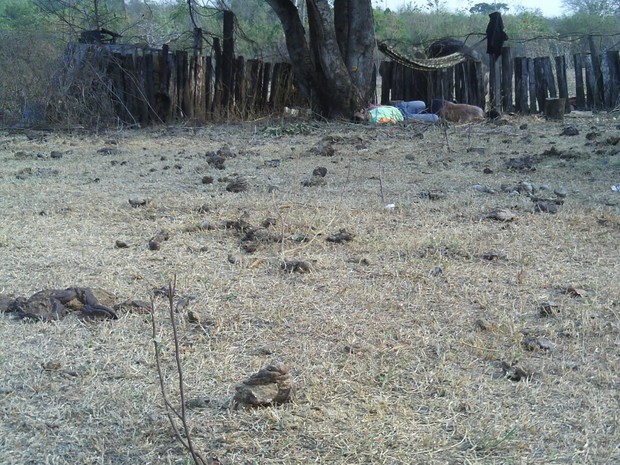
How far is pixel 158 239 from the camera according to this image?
487cm

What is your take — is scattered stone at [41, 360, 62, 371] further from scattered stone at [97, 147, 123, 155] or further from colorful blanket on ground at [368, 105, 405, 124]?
colorful blanket on ground at [368, 105, 405, 124]

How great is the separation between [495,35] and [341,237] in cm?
947

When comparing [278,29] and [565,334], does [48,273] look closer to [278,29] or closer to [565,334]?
[565,334]

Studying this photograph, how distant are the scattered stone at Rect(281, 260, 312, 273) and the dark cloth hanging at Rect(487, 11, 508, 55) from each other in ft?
32.9

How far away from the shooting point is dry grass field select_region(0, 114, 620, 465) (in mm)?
2518

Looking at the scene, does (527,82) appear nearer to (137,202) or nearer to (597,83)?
(597,83)

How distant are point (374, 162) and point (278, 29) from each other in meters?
15.6

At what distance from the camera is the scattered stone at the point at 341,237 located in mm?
4828

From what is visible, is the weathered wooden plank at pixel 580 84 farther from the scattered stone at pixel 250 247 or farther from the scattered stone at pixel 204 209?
the scattered stone at pixel 250 247

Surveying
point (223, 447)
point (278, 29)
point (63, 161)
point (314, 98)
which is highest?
point (278, 29)

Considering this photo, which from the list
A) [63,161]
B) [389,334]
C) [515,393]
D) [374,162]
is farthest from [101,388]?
[63,161]

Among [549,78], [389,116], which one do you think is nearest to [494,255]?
[389,116]

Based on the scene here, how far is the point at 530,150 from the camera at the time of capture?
27.8 feet

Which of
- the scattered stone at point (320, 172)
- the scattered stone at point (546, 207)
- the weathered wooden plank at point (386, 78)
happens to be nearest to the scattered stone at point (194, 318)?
the scattered stone at point (546, 207)
